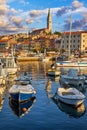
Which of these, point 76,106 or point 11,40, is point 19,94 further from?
point 11,40

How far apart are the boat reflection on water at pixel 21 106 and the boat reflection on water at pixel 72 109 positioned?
2.21m

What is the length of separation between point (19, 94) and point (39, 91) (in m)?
8.07

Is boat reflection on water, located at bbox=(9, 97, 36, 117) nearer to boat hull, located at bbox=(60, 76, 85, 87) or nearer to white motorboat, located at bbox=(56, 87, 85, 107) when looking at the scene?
white motorboat, located at bbox=(56, 87, 85, 107)

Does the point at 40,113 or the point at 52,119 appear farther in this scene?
the point at 40,113

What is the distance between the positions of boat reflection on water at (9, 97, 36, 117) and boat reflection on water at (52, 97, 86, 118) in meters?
2.21

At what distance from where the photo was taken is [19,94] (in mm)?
23438

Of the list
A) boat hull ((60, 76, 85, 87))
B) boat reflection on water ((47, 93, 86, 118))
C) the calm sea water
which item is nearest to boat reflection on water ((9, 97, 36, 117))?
the calm sea water

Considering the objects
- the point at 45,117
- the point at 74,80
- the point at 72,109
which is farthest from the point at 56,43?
the point at 45,117

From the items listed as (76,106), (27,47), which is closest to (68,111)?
(76,106)

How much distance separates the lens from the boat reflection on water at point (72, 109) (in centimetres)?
2171

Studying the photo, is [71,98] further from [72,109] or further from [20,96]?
[20,96]

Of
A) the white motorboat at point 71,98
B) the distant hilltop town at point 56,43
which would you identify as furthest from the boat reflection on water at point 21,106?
the distant hilltop town at point 56,43

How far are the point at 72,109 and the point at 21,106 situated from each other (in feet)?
12.1

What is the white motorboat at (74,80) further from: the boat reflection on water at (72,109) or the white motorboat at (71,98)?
the boat reflection on water at (72,109)
